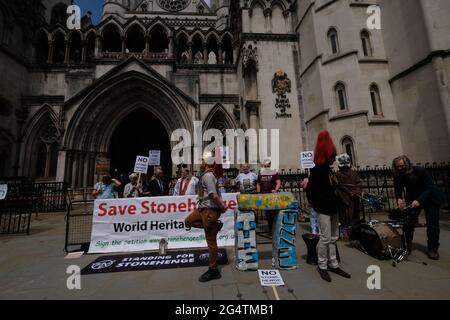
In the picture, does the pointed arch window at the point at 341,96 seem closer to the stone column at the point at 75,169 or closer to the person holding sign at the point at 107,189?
the person holding sign at the point at 107,189

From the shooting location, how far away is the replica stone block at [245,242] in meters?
3.63

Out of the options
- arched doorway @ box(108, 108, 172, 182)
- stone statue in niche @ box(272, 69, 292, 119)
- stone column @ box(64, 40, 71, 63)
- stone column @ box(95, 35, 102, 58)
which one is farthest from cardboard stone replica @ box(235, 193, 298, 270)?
stone column @ box(64, 40, 71, 63)

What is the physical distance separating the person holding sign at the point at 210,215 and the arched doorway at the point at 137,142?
1763 centimetres

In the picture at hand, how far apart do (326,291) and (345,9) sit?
14.7 metres

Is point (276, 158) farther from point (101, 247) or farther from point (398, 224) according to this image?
point (101, 247)

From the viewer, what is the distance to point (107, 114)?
1630cm

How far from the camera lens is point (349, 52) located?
11.6 m

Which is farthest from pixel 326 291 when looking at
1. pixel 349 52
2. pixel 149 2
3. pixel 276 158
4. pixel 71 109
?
pixel 149 2

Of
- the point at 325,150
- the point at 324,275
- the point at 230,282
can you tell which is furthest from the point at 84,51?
the point at 324,275

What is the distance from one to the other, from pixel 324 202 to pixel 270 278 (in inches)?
54.9

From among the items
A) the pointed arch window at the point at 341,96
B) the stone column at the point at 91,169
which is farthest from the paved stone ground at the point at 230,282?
the stone column at the point at 91,169

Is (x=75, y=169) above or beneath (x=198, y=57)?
beneath

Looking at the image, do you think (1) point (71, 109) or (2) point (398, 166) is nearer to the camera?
(2) point (398, 166)

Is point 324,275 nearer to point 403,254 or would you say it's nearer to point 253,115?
point 403,254
